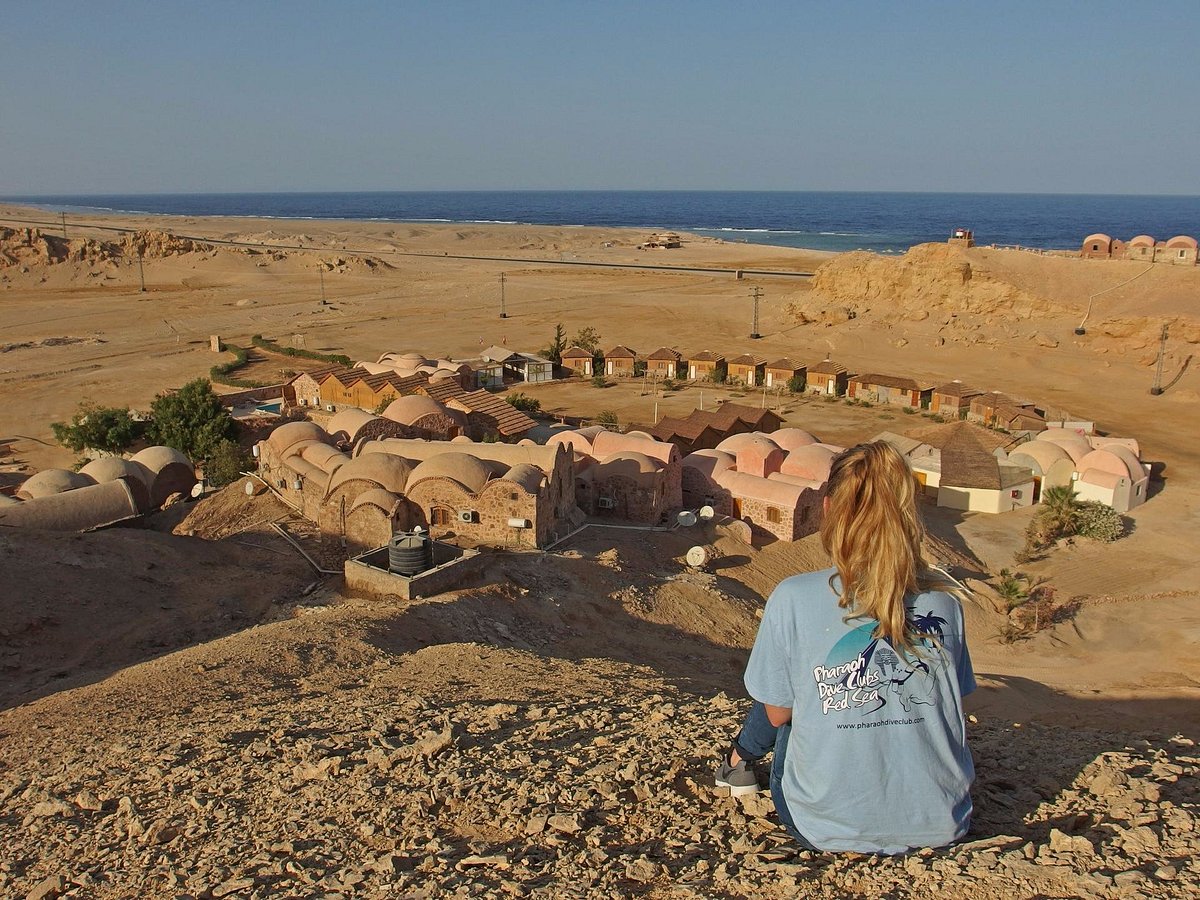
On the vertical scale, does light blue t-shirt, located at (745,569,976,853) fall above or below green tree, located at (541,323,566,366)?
above

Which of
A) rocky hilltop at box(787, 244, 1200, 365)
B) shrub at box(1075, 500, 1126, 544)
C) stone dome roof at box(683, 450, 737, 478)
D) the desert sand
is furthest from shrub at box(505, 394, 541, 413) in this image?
rocky hilltop at box(787, 244, 1200, 365)

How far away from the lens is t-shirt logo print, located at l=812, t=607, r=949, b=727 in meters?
3.72

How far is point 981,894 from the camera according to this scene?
405cm

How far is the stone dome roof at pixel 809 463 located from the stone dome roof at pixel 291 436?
10.5 metres

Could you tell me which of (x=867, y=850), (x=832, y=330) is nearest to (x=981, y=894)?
(x=867, y=850)

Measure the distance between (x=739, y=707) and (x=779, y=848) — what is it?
270cm

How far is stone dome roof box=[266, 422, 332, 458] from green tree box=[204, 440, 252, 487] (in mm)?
1697

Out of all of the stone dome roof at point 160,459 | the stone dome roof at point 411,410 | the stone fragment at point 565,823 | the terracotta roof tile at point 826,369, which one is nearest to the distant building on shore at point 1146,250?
the terracotta roof tile at point 826,369

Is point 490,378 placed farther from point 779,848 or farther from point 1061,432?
point 779,848

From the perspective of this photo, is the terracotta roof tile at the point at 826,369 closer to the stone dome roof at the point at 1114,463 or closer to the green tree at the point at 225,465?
the stone dome roof at the point at 1114,463

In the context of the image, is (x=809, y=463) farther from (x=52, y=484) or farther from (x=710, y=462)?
(x=52, y=484)

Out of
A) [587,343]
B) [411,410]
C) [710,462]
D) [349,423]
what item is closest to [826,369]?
[587,343]

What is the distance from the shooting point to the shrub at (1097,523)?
71.6ft

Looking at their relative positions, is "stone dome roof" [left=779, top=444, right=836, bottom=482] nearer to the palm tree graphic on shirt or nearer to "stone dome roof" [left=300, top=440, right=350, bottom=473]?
"stone dome roof" [left=300, top=440, right=350, bottom=473]
